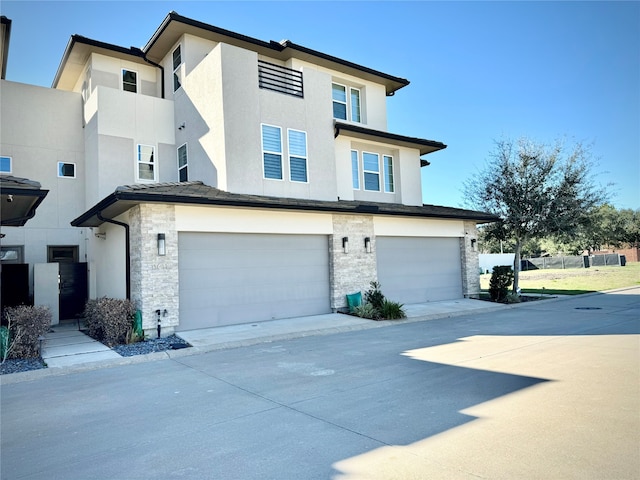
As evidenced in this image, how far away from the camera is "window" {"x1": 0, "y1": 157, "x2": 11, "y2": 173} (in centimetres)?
1520

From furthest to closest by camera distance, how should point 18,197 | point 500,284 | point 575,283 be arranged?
point 575,283, point 500,284, point 18,197

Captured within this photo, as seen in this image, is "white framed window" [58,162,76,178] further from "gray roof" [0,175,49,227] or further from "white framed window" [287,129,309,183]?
"white framed window" [287,129,309,183]

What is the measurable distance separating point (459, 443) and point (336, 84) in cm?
1683

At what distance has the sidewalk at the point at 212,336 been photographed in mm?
8516

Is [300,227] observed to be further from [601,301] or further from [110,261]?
[601,301]

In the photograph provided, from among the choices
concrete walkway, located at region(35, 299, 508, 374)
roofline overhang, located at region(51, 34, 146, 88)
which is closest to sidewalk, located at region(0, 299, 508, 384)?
concrete walkway, located at region(35, 299, 508, 374)

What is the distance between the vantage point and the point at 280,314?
43.7ft

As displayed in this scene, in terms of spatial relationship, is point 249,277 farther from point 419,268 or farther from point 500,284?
point 500,284

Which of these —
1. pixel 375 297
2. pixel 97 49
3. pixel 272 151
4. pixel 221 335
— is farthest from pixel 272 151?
pixel 97 49

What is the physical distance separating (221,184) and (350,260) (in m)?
5.08

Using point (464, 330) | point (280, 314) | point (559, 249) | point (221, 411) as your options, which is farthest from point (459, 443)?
point (559, 249)

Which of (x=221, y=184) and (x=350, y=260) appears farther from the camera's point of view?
(x=350, y=260)

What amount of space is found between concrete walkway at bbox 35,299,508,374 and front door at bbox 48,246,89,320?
1229mm

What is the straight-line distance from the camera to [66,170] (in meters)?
16.5
